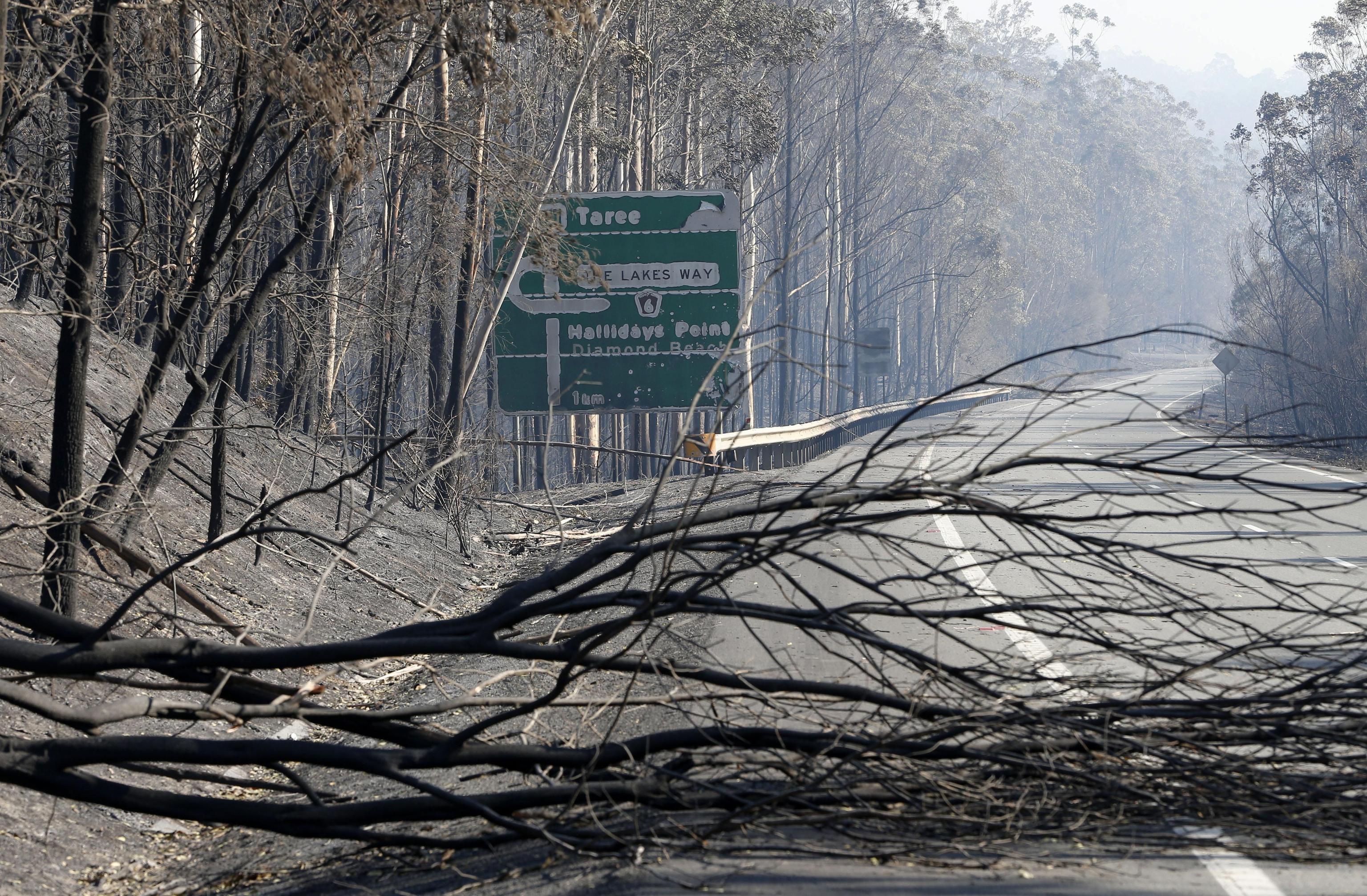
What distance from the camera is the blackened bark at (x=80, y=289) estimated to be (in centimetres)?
766

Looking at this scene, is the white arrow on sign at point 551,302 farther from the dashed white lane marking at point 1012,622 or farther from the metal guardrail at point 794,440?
the dashed white lane marking at point 1012,622

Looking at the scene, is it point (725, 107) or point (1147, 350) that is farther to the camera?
point (1147, 350)

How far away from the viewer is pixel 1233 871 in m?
4.73

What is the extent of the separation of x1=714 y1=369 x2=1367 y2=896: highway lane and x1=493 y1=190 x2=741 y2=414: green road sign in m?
3.44

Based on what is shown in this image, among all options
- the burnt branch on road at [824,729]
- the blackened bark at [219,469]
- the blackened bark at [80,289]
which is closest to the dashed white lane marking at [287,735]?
the blackened bark at [80,289]

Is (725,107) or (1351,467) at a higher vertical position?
(725,107)

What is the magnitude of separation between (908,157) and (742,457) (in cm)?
4790

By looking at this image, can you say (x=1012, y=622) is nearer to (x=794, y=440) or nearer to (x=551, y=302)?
(x=551, y=302)

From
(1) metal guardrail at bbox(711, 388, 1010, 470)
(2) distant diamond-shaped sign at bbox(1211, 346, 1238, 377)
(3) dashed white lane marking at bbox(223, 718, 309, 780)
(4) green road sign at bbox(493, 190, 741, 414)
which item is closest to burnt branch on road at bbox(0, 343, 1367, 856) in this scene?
(3) dashed white lane marking at bbox(223, 718, 309, 780)

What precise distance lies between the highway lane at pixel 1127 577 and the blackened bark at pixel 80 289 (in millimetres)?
3842

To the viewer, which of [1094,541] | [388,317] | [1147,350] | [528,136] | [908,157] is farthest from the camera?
[1147,350]

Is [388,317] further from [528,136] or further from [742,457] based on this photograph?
[528,136]

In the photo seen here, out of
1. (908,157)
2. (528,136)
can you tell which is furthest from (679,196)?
(908,157)

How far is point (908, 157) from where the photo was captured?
2899 inches
